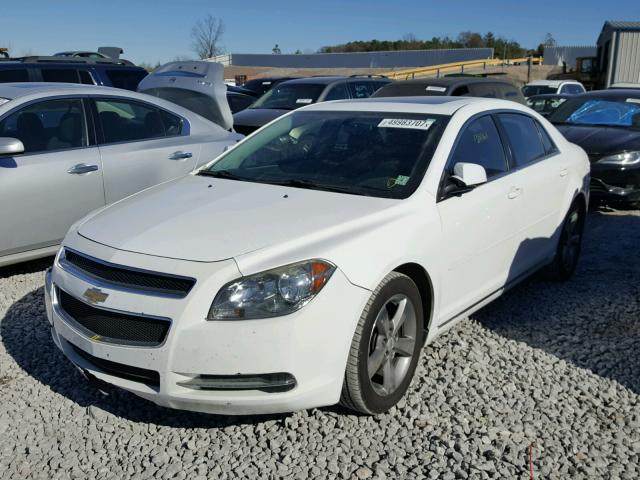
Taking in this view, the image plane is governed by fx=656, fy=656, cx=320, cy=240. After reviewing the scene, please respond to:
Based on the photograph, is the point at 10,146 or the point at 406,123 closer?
the point at 406,123

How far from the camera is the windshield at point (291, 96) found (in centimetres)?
1114

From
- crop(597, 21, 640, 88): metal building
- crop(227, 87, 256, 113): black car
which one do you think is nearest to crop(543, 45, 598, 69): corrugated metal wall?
crop(597, 21, 640, 88): metal building

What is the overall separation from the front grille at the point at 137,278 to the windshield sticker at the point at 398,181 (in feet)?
4.49

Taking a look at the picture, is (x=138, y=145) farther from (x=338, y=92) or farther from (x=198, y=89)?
(x=338, y=92)

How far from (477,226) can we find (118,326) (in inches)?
84.2

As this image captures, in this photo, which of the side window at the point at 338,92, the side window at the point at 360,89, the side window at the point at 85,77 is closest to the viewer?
the side window at the point at 85,77

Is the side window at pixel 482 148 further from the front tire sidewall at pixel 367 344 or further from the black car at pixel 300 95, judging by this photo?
the black car at pixel 300 95

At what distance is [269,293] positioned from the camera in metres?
2.85

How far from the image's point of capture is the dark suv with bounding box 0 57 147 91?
368 inches

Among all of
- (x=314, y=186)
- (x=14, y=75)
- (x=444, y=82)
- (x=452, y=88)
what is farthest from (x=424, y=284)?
(x=14, y=75)

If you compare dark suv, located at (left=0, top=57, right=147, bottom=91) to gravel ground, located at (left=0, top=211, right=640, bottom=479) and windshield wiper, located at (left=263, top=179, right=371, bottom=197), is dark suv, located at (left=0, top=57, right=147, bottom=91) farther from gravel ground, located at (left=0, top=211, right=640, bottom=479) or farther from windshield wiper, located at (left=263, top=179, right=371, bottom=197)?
windshield wiper, located at (left=263, top=179, right=371, bottom=197)

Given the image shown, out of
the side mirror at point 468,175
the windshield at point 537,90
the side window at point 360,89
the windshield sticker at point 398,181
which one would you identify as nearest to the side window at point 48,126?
the windshield sticker at point 398,181

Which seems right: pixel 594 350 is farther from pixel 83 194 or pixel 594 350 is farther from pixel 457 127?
pixel 83 194

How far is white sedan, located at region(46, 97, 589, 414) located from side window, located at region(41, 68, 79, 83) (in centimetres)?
630
